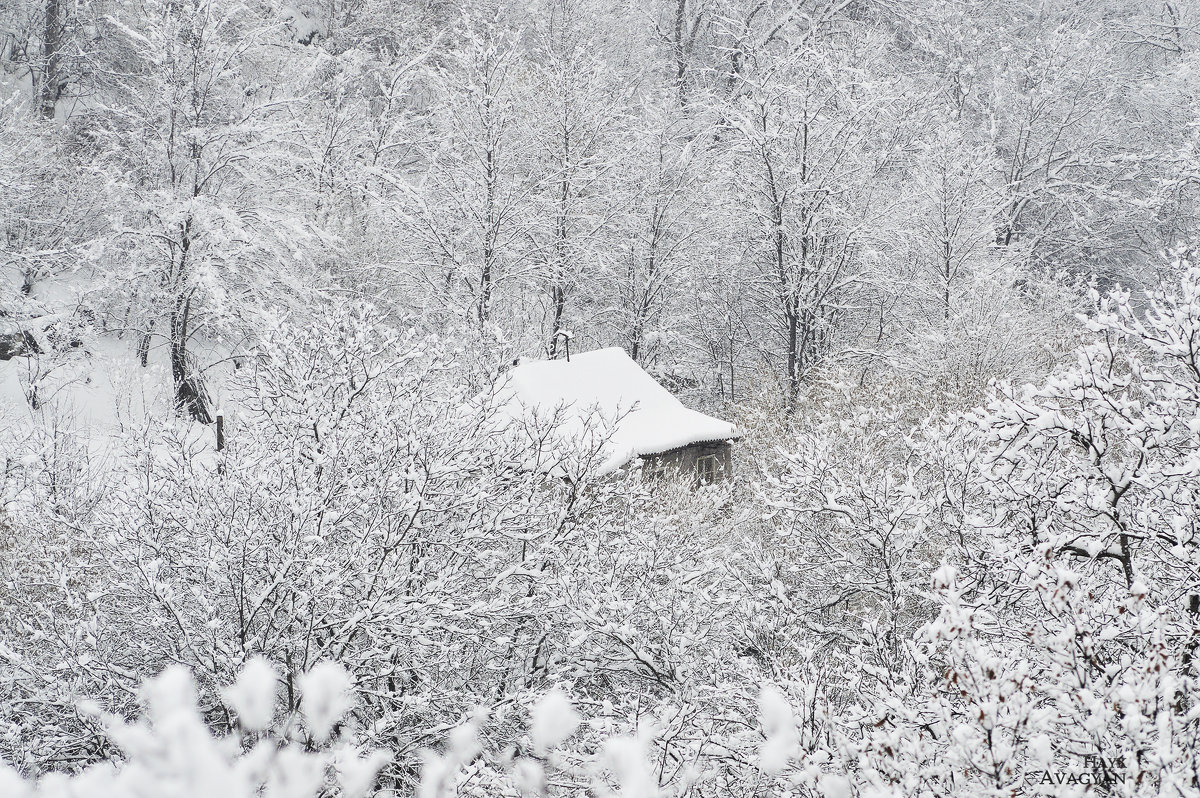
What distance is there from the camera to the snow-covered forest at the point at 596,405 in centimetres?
408

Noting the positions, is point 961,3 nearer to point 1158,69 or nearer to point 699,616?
point 1158,69

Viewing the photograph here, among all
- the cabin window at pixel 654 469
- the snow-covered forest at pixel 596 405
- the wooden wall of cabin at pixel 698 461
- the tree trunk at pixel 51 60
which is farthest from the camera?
the tree trunk at pixel 51 60

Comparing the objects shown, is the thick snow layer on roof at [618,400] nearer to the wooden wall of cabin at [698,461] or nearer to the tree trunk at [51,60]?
the wooden wall of cabin at [698,461]

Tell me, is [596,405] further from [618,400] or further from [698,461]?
[698,461]

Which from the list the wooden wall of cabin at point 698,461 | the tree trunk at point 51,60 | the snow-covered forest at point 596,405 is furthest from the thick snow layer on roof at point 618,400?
the tree trunk at point 51,60

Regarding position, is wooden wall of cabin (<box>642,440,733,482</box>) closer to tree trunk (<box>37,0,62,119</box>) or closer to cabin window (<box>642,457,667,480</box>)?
cabin window (<box>642,457,667,480</box>)

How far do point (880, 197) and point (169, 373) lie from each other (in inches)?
799

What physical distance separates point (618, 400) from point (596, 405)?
533 centimetres

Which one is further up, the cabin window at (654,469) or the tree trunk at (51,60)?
the tree trunk at (51,60)

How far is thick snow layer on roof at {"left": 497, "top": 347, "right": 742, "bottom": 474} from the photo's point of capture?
1580 centimetres

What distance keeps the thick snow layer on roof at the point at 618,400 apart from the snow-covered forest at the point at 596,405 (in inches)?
4.9

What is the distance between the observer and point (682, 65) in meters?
34.0

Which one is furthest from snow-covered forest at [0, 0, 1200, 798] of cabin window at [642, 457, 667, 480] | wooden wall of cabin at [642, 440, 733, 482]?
wooden wall of cabin at [642, 440, 733, 482]

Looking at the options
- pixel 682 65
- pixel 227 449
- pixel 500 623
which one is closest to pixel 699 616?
pixel 500 623
